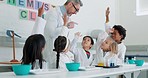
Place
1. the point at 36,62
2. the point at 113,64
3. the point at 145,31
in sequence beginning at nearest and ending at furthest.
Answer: the point at 36,62
the point at 113,64
the point at 145,31

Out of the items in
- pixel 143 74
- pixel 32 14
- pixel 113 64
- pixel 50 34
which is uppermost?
pixel 32 14

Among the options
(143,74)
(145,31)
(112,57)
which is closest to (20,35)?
(112,57)

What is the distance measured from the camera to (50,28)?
225cm

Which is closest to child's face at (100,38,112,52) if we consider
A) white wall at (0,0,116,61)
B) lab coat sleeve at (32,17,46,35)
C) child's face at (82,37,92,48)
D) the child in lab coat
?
the child in lab coat

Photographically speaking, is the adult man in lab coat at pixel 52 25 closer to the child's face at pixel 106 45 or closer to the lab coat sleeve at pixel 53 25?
the lab coat sleeve at pixel 53 25

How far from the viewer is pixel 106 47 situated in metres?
2.50

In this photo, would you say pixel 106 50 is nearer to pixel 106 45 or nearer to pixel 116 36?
pixel 106 45

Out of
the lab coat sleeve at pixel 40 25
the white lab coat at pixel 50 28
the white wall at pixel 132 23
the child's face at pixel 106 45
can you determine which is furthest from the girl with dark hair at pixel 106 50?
the white wall at pixel 132 23

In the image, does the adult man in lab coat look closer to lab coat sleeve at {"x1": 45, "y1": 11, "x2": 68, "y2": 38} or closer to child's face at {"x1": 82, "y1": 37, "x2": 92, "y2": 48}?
lab coat sleeve at {"x1": 45, "y1": 11, "x2": 68, "y2": 38}

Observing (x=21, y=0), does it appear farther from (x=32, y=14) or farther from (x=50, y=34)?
(x=50, y=34)

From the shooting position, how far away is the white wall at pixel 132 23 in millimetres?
4586

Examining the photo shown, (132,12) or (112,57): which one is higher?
(132,12)

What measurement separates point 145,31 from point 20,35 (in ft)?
8.59

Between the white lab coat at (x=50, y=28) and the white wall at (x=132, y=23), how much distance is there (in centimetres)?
268
